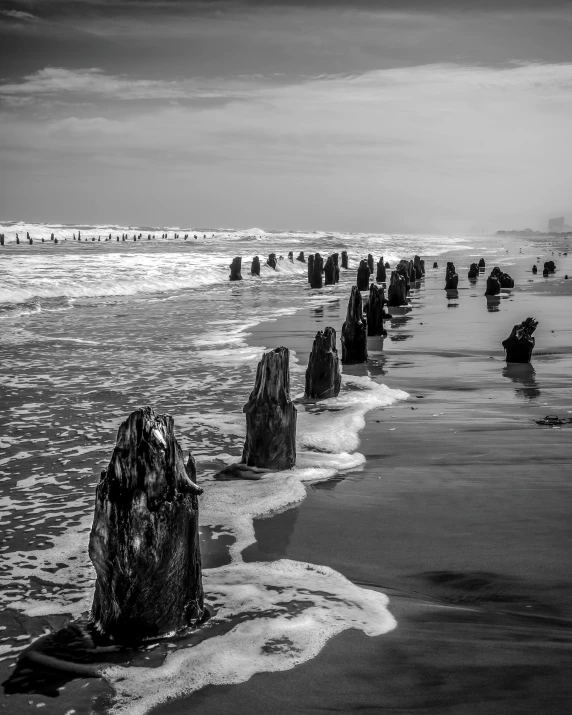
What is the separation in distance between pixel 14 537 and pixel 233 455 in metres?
2.27

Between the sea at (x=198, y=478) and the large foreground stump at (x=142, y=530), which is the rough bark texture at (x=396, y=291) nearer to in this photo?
the sea at (x=198, y=478)

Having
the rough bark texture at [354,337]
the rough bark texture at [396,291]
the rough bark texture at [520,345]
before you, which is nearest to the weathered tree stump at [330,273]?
the rough bark texture at [396,291]

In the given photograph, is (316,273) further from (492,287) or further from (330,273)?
(492,287)

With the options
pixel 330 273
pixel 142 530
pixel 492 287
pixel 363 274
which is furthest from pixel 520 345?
pixel 330 273

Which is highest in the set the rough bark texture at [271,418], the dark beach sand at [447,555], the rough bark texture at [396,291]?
the rough bark texture at [396,291]

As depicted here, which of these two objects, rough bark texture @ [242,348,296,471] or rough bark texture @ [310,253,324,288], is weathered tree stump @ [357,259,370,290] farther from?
rough bark texture @ [242,348,296,471]

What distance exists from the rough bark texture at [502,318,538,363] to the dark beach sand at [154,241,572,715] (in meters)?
1.53

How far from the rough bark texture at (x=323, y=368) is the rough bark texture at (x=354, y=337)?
8.18 ft

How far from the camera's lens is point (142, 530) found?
124 inches

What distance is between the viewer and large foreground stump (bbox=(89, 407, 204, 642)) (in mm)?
3158

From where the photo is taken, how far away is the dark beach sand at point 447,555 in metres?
2.85

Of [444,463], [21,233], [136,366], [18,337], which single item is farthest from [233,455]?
[21,233]

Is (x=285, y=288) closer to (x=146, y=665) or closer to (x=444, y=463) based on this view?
(x=444, y=463)

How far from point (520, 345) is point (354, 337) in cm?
240
